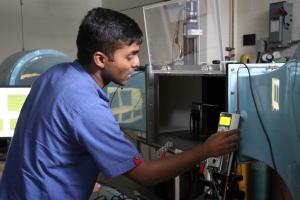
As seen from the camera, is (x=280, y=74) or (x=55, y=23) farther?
(x=55, y=23)

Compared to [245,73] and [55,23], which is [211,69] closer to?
[245,73]

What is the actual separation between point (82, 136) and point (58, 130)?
0.08 m

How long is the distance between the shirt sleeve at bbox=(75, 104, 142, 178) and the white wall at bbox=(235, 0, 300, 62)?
6.48 ft

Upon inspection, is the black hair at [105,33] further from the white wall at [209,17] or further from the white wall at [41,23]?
the white wall at [41,23]

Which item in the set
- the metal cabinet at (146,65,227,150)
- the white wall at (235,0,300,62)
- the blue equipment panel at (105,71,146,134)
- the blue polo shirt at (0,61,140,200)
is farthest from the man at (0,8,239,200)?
the white wall at (235,0,300,62)

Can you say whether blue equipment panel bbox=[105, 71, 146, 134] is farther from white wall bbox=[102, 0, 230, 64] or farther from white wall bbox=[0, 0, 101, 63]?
white wall bbox=[0, 0, 101, 63]

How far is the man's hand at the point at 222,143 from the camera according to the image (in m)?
1.08

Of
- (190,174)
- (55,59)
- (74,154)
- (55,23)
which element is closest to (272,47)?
(190,174)

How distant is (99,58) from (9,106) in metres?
1.35

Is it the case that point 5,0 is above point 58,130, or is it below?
above

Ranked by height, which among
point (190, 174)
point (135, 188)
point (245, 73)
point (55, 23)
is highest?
point (55, 23)

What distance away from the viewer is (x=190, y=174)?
1689 mm

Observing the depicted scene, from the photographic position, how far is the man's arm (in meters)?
1.03

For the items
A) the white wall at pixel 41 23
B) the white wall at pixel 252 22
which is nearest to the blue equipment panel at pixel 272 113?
the white wall at pixel 252 22
